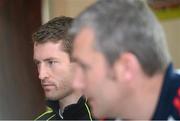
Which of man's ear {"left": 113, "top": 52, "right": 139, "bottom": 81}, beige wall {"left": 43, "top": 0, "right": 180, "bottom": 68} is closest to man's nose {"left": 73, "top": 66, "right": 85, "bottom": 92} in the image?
man's ear {"left": 113, "top": 52, "right": 139, "bottom": 81}

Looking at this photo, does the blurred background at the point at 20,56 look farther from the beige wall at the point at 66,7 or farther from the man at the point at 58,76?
the man at the point at 58,76

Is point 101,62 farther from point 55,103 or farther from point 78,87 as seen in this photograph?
point 55,103

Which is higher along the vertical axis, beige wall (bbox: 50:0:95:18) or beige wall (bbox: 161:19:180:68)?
beige wall (bbox: 50:0:95:18)

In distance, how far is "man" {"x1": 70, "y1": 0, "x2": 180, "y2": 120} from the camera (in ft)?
3.90

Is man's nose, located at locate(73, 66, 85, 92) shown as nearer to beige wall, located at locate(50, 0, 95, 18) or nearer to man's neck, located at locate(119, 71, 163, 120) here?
man's neck, located at locate(119, 71, 163, 120)

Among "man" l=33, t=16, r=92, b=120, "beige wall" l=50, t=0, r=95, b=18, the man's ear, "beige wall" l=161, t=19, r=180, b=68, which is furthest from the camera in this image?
"beige wall" l=50, t=0, r=95, b=18

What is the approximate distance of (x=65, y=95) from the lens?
73.9 inches

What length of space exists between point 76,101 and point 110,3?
0.77 metres

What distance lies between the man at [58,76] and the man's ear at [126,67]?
67 cm

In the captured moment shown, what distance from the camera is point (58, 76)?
189 centimetres

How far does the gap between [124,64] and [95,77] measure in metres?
0.09

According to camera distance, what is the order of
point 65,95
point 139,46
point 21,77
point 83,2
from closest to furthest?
point 139,46 < point 65,95 < point 83,2 < point 21,77

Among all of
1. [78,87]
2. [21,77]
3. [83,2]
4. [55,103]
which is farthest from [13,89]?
[78,87]

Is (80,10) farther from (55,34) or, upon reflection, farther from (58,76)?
(58,76)
